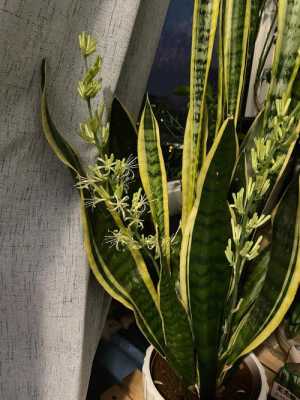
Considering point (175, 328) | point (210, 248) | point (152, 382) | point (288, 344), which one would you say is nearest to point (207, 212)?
point (210, 248)

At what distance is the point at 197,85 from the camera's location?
477 millimetres

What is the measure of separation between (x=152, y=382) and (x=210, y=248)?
0.77ft

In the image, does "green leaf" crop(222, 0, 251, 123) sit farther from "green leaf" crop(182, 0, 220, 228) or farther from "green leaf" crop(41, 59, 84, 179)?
"green leaf" crop(41, 59, 84, 179)

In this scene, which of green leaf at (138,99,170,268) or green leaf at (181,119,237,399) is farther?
green leaf at (138,99,170,268)

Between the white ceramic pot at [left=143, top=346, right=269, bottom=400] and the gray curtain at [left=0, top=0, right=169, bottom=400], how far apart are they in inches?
4.3

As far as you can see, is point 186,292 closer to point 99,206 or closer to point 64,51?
point 99,206

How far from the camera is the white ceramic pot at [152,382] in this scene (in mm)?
497

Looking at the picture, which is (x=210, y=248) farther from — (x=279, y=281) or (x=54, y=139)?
(x=54, y=139)

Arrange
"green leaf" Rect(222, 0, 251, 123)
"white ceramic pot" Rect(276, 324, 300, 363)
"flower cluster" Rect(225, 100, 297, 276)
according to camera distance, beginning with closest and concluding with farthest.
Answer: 1. "flower cluster" Rect(225, 100, 297, 276)
2. "green leaf" Rect(222, 0, 251, 123)
3. "white ceramic pot" Rect(276, 324, 300, 363)

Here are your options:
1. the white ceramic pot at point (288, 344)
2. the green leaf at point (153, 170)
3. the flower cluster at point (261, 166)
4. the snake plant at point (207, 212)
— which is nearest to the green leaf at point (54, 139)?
the snake plant at point (207, 212)

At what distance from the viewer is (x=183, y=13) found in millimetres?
936

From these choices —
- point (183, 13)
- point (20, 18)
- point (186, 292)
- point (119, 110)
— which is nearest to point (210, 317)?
point (186, 292)

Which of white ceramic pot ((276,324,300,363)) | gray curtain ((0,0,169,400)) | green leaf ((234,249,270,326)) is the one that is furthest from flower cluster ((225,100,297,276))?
white ceramic pot ((276,324,300,363))

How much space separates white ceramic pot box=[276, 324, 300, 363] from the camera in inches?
29.3
